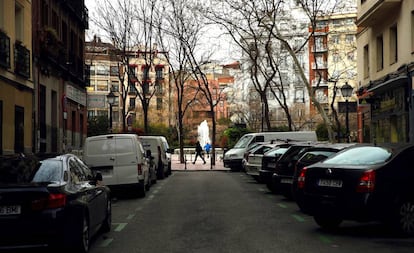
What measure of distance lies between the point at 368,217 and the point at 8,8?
15.6 m

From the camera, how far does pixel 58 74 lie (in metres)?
28.4

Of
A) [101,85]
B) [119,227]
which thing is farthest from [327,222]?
[101,85]

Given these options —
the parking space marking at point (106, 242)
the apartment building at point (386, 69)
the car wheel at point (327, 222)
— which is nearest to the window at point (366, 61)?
the apartment building at point (386, 69)

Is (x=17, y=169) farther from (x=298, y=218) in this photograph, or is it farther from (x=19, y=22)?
(x=19, y=22)

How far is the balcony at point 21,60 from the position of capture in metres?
21.6

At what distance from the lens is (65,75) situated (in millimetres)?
29781

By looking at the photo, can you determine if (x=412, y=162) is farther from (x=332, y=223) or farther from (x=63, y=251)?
(x=63, y=251)

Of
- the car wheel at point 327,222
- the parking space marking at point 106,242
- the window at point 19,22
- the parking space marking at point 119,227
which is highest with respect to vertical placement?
the window at point 19,22

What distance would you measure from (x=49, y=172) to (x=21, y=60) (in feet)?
47.7

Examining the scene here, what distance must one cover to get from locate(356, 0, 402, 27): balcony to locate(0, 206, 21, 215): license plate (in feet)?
66.8

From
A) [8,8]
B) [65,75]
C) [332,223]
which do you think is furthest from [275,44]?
[332,223]

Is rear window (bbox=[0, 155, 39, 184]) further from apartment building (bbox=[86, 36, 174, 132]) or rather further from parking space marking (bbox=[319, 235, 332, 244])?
apartment building (bbox=[86, 36, 174, 132])

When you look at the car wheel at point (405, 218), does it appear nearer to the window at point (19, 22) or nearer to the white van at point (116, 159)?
the white van at point (116, 159)

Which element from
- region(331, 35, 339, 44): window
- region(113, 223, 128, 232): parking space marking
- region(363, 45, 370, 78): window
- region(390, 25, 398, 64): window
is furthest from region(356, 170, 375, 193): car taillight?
region(331, 35, 339, 44): window
